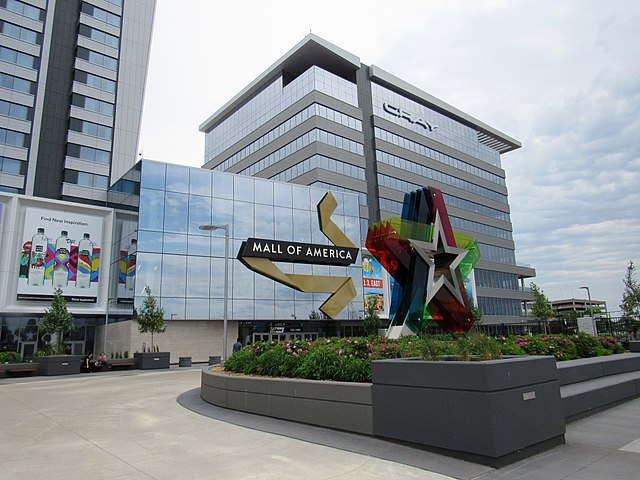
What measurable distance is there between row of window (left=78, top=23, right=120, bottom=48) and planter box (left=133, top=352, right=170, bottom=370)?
38.3 metres

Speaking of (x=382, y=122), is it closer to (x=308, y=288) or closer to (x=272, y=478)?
(x=308, y=288)

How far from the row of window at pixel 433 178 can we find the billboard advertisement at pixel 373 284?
1602cm

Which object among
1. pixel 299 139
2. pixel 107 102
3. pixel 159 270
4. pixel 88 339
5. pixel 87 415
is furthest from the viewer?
pixel 299 139

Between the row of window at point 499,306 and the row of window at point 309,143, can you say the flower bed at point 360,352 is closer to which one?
the row of window at point 309,143

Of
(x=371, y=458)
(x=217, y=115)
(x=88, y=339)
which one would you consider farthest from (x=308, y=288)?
(x=217, y=115)

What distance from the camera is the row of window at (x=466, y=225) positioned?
61.0m

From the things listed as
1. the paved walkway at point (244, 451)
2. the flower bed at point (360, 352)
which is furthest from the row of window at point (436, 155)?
the paved walkway at point (244, 451)

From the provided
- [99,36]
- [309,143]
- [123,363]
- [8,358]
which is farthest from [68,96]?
[123,363]

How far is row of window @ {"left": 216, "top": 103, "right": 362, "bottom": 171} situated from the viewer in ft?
180

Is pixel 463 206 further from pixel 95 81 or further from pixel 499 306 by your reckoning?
pixel 95 81

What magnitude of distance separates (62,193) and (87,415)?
40.5m

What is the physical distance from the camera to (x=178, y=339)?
35.1 meters

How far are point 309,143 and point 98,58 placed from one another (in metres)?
25.0

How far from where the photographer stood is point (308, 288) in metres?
41.2
